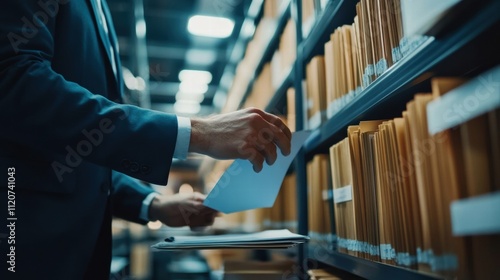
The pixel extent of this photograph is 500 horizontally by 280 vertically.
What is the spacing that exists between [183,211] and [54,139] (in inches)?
23.9

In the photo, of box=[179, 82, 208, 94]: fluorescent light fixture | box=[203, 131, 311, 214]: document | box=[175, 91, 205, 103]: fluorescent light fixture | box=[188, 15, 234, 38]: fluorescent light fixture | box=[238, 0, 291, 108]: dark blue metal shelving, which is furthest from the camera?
box=[175, 91, 205, 103]: fluorescent light fixture

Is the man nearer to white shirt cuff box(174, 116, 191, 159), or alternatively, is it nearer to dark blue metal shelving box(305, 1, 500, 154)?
white shirt cuff box(174, 116, 191, 159)

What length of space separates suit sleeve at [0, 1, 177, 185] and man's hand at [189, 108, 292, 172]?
60 millimetres

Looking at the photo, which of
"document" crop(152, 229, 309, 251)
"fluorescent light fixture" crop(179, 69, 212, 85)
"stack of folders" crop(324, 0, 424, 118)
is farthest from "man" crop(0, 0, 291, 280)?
"fluorescent light fixture" crop(179, 69, 212, 85)

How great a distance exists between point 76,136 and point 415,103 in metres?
0.62

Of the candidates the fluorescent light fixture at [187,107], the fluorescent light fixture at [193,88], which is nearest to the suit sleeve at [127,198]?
the fluorescent light fixture at [193,88]

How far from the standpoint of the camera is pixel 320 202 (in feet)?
4.45

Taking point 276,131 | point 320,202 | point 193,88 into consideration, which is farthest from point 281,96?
point 193,88

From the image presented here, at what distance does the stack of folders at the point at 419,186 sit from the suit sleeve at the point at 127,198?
726mm

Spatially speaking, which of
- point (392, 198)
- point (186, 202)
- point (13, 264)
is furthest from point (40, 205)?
point (392, 198)

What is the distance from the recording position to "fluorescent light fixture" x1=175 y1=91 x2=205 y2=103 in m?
6.98

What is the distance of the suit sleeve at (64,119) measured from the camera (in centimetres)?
78

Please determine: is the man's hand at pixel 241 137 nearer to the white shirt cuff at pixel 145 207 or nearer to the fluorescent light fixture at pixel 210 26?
the white shirt cuff at pixel 145 207

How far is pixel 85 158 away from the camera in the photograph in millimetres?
809
